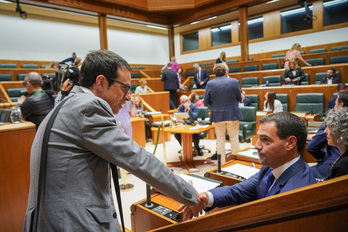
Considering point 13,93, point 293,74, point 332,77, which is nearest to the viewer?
point 332,77

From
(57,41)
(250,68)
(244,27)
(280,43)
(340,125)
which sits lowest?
(340,125)

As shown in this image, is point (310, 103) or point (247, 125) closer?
point (247, 125)

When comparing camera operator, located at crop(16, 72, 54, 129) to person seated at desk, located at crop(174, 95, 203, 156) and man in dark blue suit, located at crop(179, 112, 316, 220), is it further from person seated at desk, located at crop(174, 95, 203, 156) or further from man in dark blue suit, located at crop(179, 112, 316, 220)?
Answer: person seated at desk, located at crop(174, 95, 203, 156)

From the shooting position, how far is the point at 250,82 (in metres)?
7.50

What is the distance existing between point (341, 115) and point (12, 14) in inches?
473

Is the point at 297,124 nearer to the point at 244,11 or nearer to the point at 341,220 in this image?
the point at 341,220

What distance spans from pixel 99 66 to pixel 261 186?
104cm

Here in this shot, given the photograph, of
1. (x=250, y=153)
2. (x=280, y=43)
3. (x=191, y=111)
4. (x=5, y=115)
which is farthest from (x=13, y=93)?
(x=280, y=43)

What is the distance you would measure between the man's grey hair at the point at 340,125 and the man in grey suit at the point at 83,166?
1.21m

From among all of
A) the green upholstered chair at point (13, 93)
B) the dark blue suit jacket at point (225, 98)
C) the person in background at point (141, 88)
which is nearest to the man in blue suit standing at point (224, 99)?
the dark blue suit jacket at point (225, 98)

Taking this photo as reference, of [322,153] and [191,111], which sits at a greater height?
[191,111]

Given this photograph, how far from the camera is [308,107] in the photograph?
18.4 ft

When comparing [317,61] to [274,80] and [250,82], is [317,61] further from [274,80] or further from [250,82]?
[250,82]

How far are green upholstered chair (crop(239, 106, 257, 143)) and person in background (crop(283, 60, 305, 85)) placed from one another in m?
2.07
